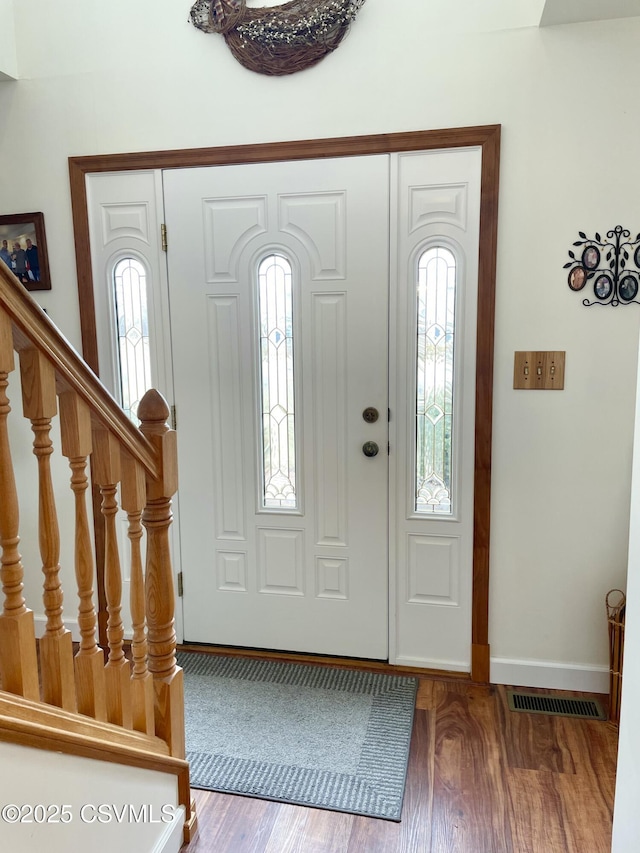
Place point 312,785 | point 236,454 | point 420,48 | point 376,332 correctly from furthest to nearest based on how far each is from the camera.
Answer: point 236,454, point 376,332, point 420,48, point 312,785

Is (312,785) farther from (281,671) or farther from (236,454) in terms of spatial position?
(236,454)

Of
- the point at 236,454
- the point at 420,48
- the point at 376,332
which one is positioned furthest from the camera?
the point at 236,454

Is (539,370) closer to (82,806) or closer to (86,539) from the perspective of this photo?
(86,539)

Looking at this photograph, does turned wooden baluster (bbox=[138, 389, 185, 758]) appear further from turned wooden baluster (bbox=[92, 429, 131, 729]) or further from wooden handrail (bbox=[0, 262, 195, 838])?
turned wooden baluster (bbox=[92, 429, 131, 729])

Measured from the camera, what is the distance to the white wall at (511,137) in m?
2.11

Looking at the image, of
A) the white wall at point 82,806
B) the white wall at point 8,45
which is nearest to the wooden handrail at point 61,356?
the white wall at point 82,806

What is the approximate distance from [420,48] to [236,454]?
1.66 m

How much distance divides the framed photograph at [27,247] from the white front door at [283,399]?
1.80ft

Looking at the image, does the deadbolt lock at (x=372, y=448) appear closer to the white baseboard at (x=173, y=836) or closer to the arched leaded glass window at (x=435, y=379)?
the arched leaded glass window at (x=435, y=379)

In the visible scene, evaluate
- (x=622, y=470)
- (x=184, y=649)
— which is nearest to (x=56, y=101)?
(x=184, y=649)

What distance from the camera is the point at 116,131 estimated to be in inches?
95.5

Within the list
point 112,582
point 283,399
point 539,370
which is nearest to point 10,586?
point 112,582

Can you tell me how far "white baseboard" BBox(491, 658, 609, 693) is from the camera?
233 cm

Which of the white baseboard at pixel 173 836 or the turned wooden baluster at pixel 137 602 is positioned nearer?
the turned wooden baluster at pixel 137 602
